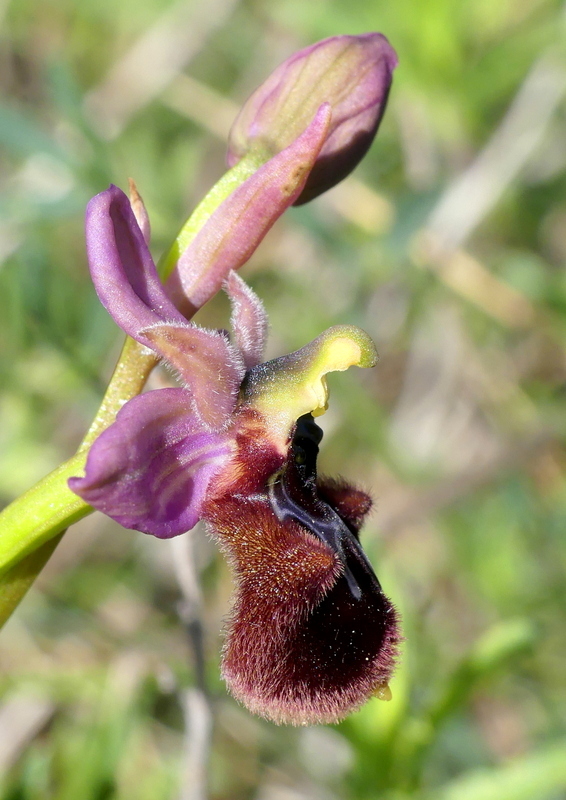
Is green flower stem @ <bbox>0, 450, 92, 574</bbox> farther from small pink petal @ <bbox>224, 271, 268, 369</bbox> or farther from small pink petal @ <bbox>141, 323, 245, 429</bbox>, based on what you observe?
small pink petal @ <bbox>224, 271, 268, 369</bbox>

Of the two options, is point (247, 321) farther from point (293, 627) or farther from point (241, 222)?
point (293, 627)

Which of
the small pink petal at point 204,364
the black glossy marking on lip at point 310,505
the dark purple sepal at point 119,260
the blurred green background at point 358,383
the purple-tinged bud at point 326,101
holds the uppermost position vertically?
the purple-tinged bud at point 326,101

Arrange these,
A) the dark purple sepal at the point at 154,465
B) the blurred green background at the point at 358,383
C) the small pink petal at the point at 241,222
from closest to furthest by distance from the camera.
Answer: the dark purple sepal at the point at 154,465 < the small pink petal at the point at 241,222 < the blurred green background at the point at 358,383

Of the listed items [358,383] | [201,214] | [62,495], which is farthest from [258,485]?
[358,383]

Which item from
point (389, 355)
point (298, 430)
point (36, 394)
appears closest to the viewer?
point (298, 430)

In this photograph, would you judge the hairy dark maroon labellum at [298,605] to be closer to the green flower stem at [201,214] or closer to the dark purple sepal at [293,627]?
the dark purple sepal at [293,627]

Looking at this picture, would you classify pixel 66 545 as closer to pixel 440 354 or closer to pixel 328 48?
pixel 440 354

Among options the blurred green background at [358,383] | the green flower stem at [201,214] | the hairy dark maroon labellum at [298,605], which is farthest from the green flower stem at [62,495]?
the blurred green background at [358,383]

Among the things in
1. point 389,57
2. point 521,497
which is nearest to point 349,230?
point 521,497
